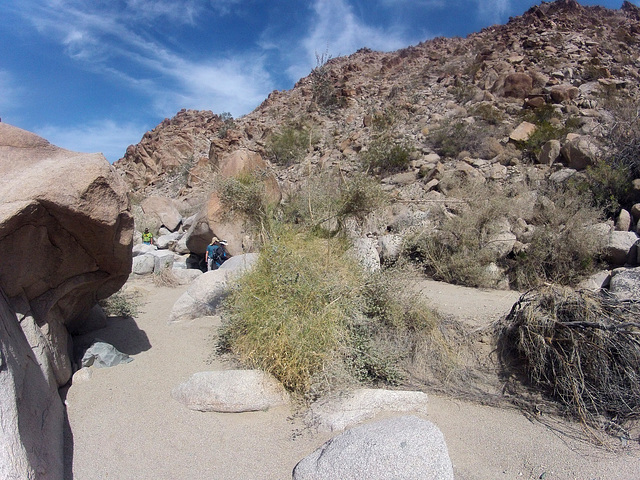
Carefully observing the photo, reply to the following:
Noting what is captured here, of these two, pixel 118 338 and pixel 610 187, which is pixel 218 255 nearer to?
pixel 118 338

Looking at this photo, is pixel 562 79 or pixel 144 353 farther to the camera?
pixel 562 79

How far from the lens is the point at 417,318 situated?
5.13 m

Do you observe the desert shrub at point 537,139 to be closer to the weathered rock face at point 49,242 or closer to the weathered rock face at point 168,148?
the weathered rock face at point 49,242

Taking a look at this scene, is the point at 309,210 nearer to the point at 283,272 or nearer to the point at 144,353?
the point at 283,272

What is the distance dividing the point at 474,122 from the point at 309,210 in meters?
12.3

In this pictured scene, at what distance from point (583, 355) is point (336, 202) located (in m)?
3.56

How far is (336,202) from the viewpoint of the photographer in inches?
237

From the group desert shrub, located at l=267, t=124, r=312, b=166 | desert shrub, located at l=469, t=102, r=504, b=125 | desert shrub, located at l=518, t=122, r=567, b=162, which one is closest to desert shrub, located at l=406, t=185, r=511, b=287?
desert shrub, located at l=518, t=122, r=567, b=162

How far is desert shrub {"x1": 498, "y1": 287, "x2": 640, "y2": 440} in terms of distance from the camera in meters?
3.63

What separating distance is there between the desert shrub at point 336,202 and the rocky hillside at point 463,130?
373mm

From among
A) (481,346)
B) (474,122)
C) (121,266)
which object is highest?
(474,122)

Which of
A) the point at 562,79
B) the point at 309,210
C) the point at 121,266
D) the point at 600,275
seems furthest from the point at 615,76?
the point at 121,266

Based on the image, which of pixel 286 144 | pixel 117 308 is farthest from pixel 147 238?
pixel 286 144

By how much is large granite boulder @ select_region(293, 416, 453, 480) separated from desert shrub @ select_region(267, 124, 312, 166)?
15936 millimetres
